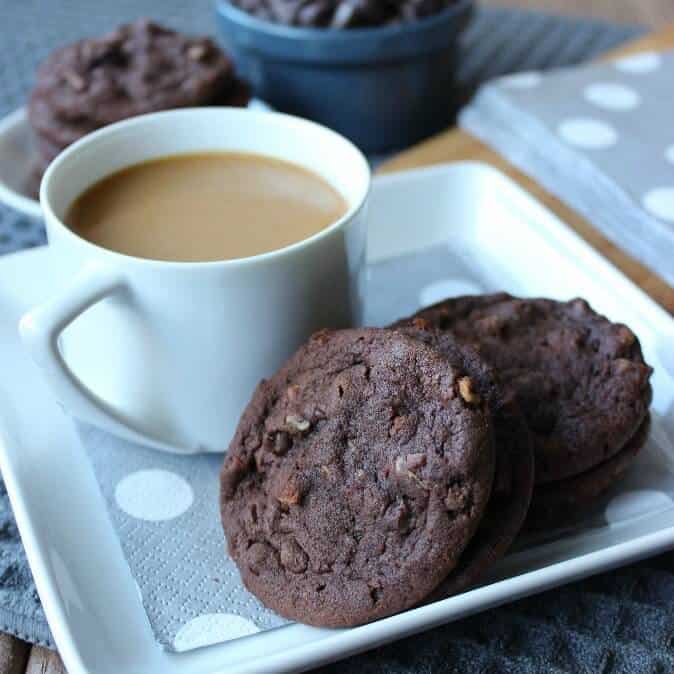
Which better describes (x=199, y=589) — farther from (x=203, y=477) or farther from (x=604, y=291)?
(x=604, y=291)

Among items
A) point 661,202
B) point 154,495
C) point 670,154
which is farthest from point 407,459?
point 670,154

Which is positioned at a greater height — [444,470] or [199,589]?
[444,470]

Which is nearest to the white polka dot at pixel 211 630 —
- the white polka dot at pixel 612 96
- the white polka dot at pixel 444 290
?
the white polka dot at pixel 444 290

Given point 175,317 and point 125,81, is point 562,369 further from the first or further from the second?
point 125,81

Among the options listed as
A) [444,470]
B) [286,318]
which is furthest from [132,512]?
[444,470]

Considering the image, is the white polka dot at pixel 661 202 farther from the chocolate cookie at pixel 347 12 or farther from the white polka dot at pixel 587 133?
the chocolate cookie at pixel 347 12

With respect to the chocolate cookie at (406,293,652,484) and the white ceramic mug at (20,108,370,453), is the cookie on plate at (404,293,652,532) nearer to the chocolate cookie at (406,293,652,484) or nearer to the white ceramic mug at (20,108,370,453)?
the chocolate cookie at (406,293,652,484)
